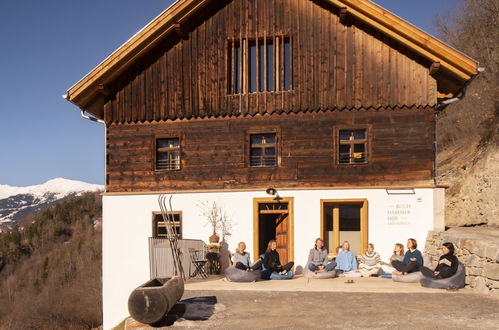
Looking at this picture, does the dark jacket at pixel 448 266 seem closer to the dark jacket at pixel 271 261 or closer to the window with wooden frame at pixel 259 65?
the dark jacket at pixel 271 261

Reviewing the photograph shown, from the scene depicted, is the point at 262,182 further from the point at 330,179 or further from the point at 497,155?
A: the point at 497,155

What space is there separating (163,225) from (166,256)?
131 centimetres

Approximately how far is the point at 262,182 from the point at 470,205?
11880mm

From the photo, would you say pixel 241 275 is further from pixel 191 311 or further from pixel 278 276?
pixel 191 311

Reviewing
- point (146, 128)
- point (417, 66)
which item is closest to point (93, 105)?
point (146, 128)

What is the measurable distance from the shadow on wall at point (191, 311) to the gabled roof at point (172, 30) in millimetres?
9349

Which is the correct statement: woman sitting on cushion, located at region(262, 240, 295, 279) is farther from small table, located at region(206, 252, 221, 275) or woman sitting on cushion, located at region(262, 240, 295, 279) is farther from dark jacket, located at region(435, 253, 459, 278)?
dark jacket, located at region(435, 253, 459, 278)

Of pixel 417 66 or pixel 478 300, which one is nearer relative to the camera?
pixel 478 300

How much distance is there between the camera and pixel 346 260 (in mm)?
13391

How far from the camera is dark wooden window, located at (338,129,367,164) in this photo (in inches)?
575

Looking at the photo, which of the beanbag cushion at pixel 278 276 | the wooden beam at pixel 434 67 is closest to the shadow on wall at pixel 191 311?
the beanbag cushion at pixel 278 276

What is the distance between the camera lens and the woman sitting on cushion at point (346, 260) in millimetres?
13367

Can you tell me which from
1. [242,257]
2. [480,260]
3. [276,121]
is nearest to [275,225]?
[242,257]

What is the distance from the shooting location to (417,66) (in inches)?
558
